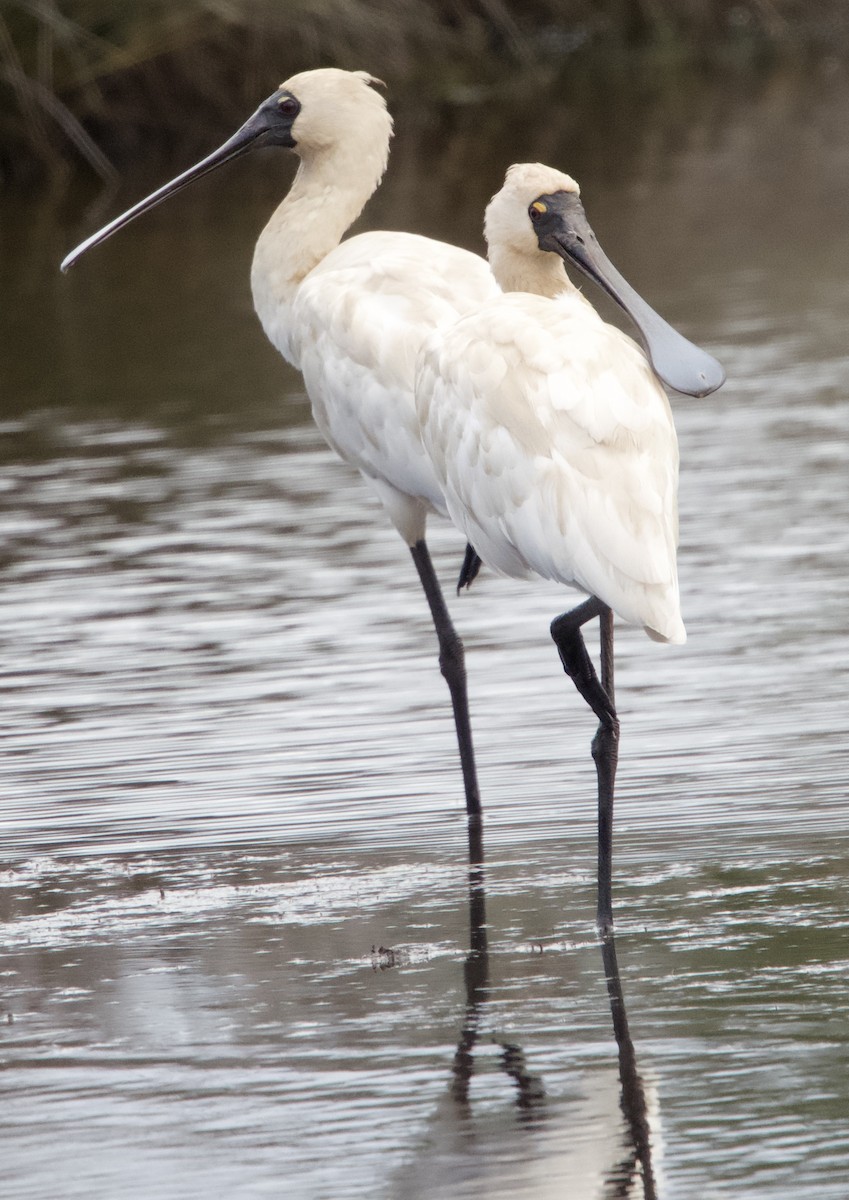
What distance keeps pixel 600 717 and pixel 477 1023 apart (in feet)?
3.07

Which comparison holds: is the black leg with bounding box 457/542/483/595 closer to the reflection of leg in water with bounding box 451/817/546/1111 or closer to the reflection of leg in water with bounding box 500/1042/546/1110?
the reflection of leg in water with bounding box 451/817/546/1111

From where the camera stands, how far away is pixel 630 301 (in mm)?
5664

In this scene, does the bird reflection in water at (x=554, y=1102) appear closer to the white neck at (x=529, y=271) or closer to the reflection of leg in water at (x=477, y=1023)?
the reflection of leg in water at (x=477, y=1023)

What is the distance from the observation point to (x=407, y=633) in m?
7.89

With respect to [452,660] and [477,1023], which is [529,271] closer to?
[452,660]

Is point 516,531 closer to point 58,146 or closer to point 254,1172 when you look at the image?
point 254,1172

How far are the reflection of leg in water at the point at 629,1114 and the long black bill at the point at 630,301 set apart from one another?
134 centimetres

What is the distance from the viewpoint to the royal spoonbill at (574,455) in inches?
195

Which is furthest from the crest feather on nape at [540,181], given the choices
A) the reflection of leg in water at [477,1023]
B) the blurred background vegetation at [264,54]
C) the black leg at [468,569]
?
the blurred background vegetation at [264,54]

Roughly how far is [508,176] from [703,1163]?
9.64 ft

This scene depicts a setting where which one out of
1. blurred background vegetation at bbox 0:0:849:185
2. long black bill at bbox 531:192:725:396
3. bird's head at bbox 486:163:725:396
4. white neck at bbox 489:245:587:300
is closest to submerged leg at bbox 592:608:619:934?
long black bill at bbox 531:192:725:396

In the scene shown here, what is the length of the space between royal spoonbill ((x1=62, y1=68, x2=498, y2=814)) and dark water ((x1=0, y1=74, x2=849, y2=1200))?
1.85ft

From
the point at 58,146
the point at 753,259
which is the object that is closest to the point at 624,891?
the point at 753,259

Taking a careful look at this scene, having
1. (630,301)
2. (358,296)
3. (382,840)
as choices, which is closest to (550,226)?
(630,301)
